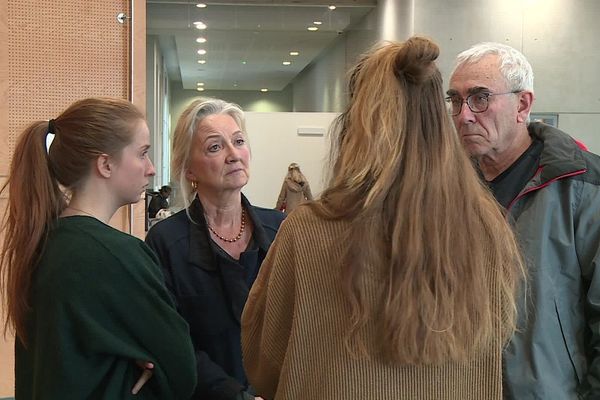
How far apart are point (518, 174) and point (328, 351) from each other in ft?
2.74

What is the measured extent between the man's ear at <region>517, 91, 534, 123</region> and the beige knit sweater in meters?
0.79

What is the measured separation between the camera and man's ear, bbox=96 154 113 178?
159cm

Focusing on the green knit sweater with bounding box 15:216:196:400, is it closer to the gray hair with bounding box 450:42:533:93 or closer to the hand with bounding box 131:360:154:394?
the hand with bounding box 131:360:154:394

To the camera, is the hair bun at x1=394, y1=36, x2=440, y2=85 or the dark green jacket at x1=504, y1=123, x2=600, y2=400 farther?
the dark green jacket at x1=504, y1=123, x2=600, y2=400

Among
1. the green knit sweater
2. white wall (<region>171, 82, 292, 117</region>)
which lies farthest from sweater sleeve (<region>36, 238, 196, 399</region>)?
white wall (<region>171, 82, 292, 117</region>)

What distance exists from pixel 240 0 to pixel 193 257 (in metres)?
7.05

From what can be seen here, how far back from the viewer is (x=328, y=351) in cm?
116

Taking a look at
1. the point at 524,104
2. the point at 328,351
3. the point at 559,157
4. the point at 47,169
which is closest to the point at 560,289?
the point at 559,157

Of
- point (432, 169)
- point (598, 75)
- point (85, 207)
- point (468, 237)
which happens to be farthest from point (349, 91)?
point (598, 75)

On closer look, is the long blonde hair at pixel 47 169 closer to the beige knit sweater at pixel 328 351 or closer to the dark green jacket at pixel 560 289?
the beige knit sweater at pixel 328 351

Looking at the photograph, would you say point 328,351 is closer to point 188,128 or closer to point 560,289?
point 560,289

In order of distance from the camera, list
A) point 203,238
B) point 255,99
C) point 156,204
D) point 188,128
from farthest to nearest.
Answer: point 255,99
point 156,204
point 188,128
point 203,238

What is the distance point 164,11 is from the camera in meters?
8.18

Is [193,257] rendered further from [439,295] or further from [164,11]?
[164,11]
